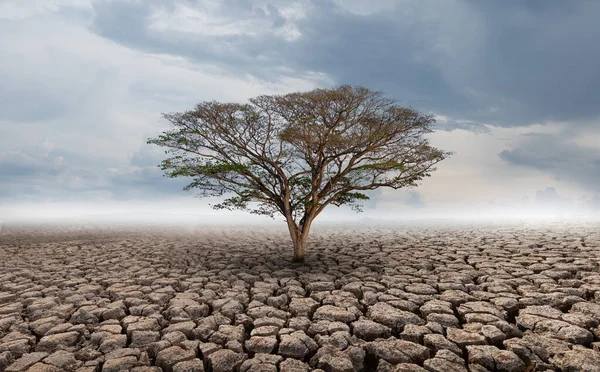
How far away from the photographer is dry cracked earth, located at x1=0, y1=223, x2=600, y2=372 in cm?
405

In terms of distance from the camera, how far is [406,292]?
6.40m

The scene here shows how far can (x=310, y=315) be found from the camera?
5.43 meters

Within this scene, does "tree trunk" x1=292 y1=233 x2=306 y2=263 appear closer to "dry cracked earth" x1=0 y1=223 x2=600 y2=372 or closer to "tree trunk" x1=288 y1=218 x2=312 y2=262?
"tree trunk" x1=288 y1=218 x2=312 y2=262

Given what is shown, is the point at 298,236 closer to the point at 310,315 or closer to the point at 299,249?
the point at 299,249

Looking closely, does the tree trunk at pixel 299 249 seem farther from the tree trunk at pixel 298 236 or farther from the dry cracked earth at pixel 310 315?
the dry cracked earth at pixel 310 315

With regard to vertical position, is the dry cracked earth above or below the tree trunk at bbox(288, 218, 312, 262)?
below

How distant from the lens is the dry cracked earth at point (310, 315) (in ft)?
13.3

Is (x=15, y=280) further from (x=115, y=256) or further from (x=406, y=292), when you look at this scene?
(x=406, y=292)

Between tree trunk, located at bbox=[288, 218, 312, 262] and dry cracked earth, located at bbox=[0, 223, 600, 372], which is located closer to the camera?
dry cracked earth, located at bbox=[0, 223, 600, 372]

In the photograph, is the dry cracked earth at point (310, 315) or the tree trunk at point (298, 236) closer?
the dry cracked earth at point (310, 315)

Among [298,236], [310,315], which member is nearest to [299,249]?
[298,236]

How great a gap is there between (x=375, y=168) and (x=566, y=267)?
178 inches

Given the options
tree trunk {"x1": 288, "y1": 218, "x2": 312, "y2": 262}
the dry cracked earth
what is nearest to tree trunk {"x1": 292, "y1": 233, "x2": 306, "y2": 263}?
tree trunk {"x1": 288, "y1": 218, "x2": 312, "y2": 262}

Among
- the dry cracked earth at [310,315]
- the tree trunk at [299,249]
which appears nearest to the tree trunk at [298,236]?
the tree trunk at [299,249]
